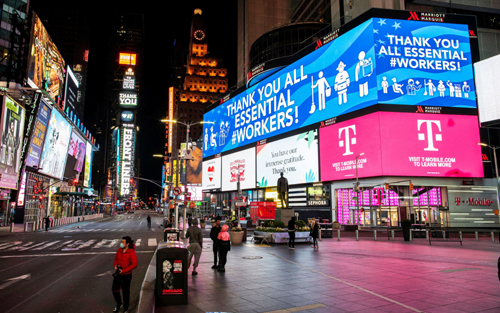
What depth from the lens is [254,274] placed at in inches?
472

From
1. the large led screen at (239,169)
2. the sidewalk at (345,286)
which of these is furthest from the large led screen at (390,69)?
the sidewalk at (345,286)

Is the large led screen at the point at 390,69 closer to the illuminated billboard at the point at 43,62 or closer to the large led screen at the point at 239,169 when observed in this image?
the large led screen at the point at 239,169

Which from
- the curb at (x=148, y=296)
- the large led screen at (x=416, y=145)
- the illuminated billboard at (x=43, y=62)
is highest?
the illuminated billboard at (x=43, y=62)

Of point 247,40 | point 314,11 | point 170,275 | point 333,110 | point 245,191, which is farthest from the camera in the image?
point 247,40

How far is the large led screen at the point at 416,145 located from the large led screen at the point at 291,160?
25.6 feet

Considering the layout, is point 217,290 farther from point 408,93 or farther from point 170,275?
point 408,93

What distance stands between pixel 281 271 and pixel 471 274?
22.2ft

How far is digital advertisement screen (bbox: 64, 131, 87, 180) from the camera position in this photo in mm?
70812

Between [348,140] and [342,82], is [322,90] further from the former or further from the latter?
→ [348,140]

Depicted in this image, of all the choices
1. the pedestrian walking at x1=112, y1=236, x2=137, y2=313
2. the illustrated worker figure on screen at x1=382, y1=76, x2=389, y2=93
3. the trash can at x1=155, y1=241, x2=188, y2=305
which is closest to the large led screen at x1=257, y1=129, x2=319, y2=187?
the illustrated worker figure on screen at x1=382, y1=76, x2=389, y2=93

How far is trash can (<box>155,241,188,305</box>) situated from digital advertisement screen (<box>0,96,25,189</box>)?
38.7 meters

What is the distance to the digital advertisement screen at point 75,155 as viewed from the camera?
232 ft

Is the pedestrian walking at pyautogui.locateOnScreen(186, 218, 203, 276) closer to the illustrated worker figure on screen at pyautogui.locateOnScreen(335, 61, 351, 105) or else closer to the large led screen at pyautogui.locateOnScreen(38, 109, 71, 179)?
the illustrated worker figure on screen at pyautogui.locateOnScreen(335, 61, 351, 105)

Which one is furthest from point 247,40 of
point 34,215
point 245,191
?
point 34,215
